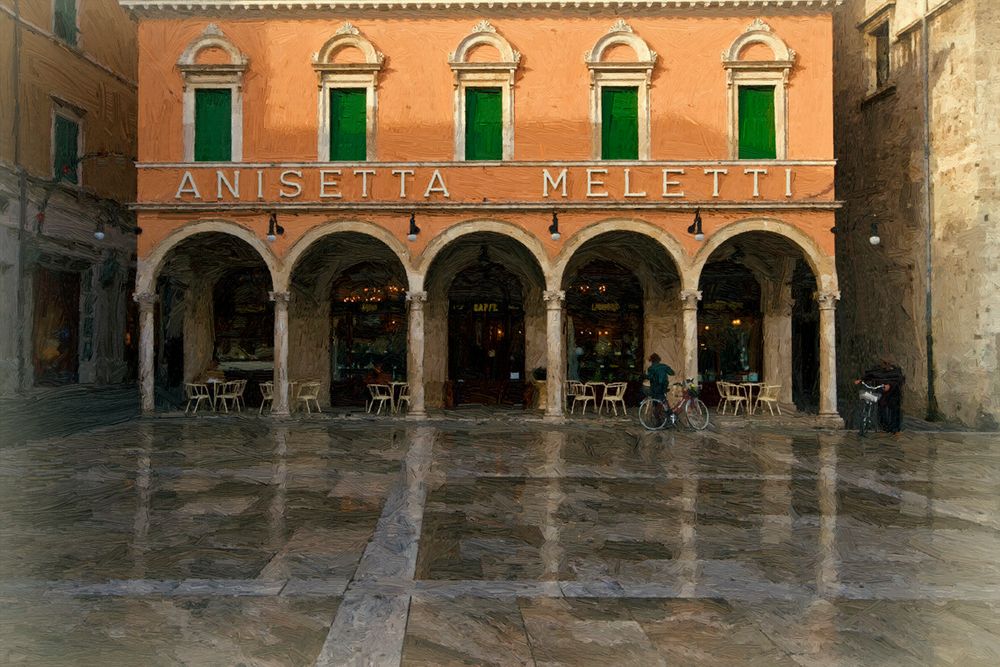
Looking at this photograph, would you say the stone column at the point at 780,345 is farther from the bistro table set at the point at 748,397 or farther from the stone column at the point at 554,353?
the stone column at the point at 554,353

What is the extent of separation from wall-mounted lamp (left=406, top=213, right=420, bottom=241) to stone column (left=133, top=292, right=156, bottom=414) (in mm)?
5776

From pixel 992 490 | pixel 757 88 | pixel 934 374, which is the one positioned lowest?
pixel 992 490

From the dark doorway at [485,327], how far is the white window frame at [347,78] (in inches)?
171

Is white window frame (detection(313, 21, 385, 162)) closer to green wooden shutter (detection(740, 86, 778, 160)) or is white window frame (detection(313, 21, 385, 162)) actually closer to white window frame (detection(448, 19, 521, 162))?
white window frame (detection(448, 19, 521, 162))

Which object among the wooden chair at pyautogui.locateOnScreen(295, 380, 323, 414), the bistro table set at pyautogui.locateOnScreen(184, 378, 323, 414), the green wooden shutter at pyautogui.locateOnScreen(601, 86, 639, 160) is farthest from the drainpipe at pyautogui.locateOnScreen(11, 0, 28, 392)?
the green wooden shutter at pyautogui.locateOnScreen(601, 86, 639, 160)

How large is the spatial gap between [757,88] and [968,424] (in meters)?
8.30

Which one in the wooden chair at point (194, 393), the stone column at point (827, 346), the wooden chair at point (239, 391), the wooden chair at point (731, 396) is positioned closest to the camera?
the stone column at point (827, 346)

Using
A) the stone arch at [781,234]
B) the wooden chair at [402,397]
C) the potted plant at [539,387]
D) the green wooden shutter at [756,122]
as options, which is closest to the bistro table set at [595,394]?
the potted plant at [539,387]

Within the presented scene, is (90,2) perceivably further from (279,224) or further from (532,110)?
(532,110)

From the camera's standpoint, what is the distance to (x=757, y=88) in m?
15.3

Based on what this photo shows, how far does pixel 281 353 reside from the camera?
1540 centimetres

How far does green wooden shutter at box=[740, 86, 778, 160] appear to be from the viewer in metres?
15.2

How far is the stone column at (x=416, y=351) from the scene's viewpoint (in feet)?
49.6

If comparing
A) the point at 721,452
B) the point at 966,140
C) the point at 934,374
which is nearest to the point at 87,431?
the point at 721,452
